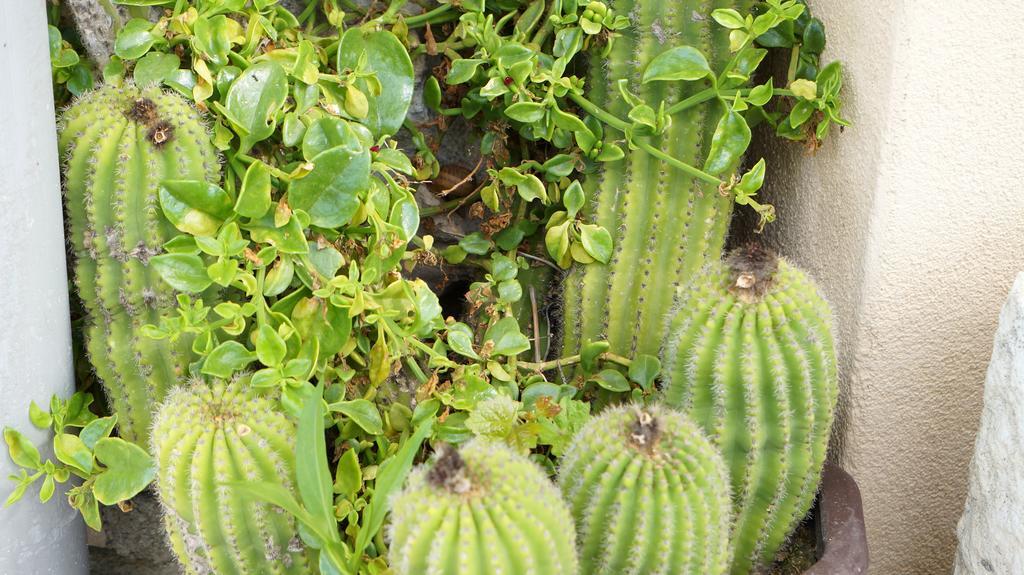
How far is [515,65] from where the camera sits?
1225mm

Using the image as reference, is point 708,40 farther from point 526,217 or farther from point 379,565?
point 379,565

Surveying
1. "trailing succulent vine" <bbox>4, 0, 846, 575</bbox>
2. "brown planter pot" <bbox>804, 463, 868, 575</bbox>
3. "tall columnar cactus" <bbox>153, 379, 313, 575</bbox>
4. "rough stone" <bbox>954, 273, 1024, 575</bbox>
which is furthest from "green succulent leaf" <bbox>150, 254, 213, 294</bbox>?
"rough stone" <bbox>954, 273, 1024, 575</bbox>

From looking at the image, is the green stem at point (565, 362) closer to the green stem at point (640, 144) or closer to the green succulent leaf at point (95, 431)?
the green stem at point (640, 144)

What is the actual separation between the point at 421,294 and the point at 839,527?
1.87 ft

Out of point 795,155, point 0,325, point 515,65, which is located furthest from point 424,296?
point 795,155

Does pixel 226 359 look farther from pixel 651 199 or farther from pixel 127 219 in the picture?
pixel 651 199

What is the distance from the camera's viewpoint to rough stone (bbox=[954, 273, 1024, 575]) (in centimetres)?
106

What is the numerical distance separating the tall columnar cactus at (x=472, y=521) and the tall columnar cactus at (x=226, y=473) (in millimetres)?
231

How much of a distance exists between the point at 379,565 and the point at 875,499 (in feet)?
2.32

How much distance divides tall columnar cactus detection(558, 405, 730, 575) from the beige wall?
0.39 meters

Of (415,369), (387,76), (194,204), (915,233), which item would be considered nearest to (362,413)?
(415,369)

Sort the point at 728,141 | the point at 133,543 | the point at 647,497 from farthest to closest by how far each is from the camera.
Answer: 1. the point at 133,543
2. the point at 728,141
3. the point at 647,497

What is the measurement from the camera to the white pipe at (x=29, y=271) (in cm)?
101

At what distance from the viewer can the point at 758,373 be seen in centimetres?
105
